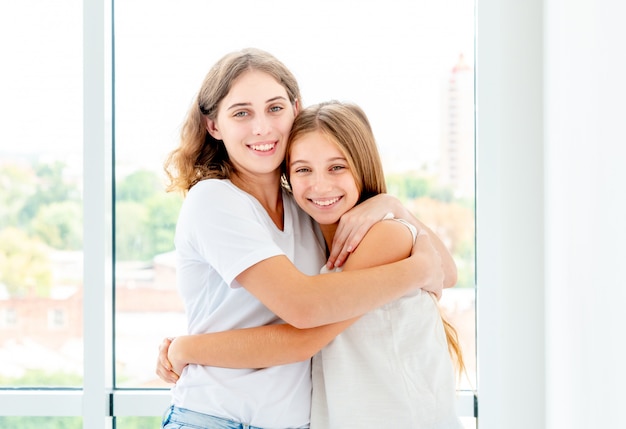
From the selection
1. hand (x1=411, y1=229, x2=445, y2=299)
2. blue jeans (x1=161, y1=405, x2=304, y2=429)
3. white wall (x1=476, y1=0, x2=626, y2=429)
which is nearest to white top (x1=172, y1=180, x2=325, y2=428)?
blue jeans (x1=161, y1=405, x2=304, y2=429)

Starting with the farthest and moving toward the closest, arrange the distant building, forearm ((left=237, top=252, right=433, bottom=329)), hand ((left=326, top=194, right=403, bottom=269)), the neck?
1. the distant building
2. the neck
3. hand ((left=326, top=194, right=403, bottom=269))
4. forearm ((left=237, top=252, right=433, bottom=329))

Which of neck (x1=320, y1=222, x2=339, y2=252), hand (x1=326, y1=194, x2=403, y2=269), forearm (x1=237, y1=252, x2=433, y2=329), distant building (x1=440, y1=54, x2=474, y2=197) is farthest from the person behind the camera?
distant building (x1=440, y1=54, x2=474, y2=197)

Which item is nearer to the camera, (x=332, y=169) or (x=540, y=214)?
(x=332, y=169)

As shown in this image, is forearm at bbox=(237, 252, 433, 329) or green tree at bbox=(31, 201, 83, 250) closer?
forearm at bbox=(237, 252, 433, 329)

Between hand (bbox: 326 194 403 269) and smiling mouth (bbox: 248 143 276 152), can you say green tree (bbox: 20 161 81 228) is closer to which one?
smiling mouth (bbox: 248 143 276 152)

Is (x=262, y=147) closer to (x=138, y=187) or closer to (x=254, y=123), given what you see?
(x=254, y=123)

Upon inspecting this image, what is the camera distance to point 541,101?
198cm

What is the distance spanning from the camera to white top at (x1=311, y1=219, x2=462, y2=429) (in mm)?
1458

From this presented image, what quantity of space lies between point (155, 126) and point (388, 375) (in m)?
1.10

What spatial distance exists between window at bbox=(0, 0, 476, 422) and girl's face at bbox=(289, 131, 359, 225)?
1.96ft

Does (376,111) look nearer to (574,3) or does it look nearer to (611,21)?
(574,3)

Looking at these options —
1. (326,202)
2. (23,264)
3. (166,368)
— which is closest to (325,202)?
(326,202)

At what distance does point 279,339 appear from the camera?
144 centimetres

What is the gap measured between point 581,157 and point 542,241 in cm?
45
